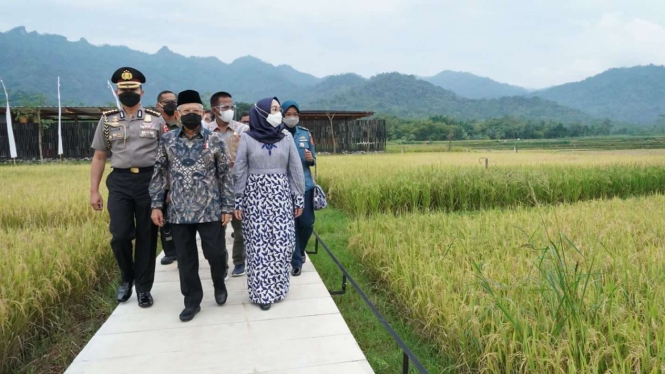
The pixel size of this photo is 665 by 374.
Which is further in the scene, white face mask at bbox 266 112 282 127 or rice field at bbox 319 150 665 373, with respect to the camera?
white face mask at bbox 266 112 282 127

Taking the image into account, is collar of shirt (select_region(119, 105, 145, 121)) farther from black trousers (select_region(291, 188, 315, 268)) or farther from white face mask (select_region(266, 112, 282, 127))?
black trousers (select_region(291, 188, 315, 268))

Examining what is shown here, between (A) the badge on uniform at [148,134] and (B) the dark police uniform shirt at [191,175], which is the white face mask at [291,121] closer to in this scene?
(B) the dark police uniform shirt at [191,175]

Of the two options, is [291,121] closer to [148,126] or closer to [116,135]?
[148,126]

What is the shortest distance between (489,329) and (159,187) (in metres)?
2.27

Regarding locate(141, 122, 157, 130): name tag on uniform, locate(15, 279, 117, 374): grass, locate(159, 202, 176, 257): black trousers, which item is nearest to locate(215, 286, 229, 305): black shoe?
locate(15, 279, 117, 374): grass

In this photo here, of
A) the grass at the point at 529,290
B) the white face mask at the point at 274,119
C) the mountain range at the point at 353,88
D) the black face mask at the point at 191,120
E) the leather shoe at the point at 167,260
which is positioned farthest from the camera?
the mountain range at the point at 353,88

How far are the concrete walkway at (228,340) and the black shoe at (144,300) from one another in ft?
0.16

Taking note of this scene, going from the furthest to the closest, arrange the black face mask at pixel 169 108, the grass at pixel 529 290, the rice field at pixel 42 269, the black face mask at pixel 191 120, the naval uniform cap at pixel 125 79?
the black face mask at pixel 169 108 < the naval uniform cap at pixel 125 79 < the black face mask at pixel 191 120 < the rice field at pixel 42 269 < the grass at pixel 529 290

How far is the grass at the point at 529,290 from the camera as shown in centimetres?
203

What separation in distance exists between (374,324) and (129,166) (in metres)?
2.08

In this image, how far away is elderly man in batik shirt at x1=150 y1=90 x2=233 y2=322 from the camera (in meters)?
2.92

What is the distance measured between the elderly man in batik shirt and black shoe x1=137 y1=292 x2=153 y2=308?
1.32 ft

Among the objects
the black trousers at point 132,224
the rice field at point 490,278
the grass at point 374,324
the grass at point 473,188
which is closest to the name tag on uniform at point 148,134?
the black trousers at point 132,224

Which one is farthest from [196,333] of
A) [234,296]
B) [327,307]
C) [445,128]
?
[445,128]
